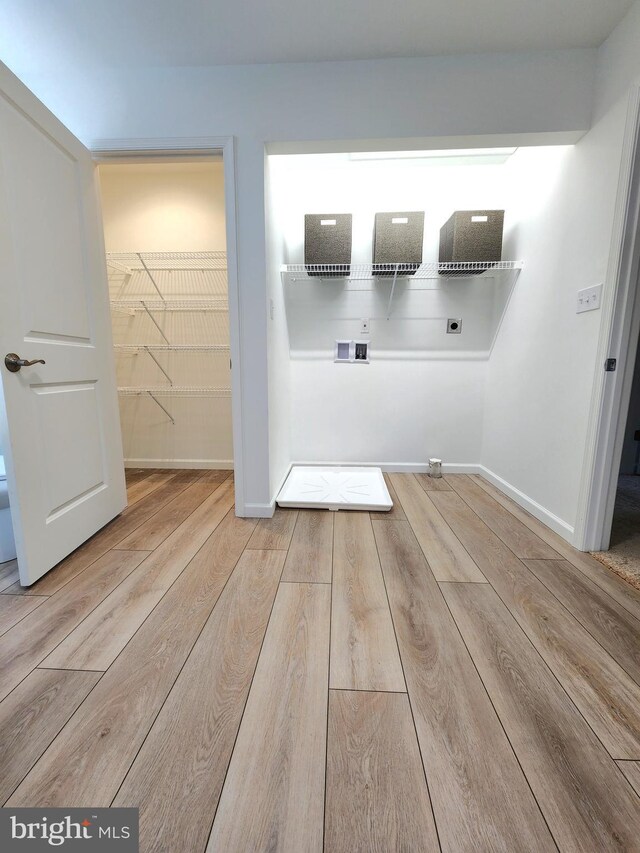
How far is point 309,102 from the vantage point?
1.59m

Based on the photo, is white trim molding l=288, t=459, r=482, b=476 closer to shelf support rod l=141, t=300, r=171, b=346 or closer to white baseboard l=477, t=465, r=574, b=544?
white baseboard l=477, t=465, r=574, b=544

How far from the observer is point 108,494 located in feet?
5.84

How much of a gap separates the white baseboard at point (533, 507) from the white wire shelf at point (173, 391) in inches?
82.7

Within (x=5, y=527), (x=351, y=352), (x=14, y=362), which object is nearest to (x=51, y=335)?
(x=14, y=362)

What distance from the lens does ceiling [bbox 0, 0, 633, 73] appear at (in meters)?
1.32

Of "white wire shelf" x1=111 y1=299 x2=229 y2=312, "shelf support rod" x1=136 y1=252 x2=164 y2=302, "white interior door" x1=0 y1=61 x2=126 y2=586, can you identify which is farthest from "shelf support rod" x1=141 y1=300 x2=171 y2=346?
"white interior door" x1=0 y1=61 x2=126 y2=586

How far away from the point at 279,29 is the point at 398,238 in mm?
1086

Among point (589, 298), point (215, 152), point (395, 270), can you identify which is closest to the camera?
point (589, 298)

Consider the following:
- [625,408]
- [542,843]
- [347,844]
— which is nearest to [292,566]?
[347,844]

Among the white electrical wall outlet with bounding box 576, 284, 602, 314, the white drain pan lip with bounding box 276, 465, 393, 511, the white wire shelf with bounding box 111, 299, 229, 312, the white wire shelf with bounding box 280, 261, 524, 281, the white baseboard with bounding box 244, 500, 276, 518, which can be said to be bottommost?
the white baseboard with bounding box 244, 500, 276, 518

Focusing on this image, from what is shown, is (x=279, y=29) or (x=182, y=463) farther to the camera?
(x=182, y=463)

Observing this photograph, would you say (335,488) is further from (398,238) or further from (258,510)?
(398,238)

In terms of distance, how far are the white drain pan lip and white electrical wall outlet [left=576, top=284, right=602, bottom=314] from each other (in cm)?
135

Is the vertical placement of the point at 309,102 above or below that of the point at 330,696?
above
